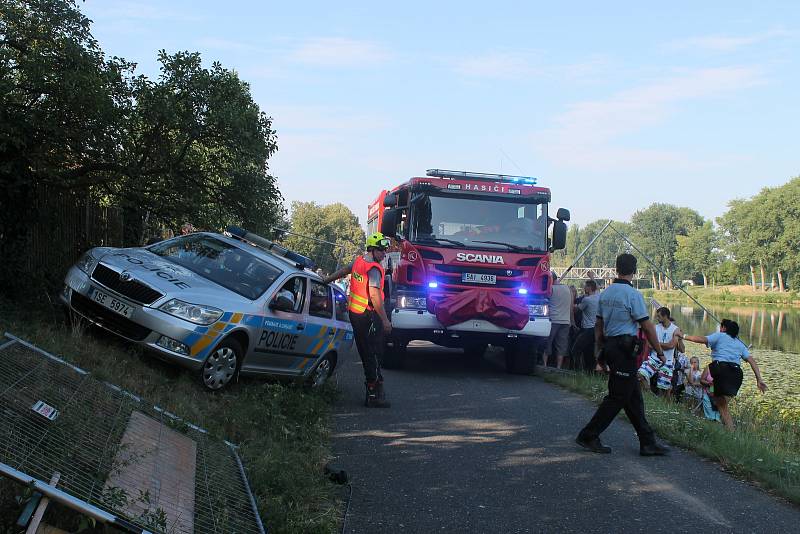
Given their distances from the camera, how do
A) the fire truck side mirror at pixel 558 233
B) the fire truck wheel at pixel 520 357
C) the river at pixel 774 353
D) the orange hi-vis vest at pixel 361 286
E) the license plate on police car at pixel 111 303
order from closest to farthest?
the license plate on police car at pixel 111 303 → the orange hi-vis vest at pixel 361 286 → the fire truck side mirror at pixel 558 233 → the fire truck wheel at pixel 520 357 → the river at pixel 774 353

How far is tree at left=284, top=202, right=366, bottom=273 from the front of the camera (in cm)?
8956

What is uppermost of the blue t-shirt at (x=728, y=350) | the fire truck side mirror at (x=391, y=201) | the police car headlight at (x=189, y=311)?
the fire truck side mirror at (x=391, y=201)

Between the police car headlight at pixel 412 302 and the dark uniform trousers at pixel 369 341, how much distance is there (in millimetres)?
2923

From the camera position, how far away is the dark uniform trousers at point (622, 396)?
299 inches

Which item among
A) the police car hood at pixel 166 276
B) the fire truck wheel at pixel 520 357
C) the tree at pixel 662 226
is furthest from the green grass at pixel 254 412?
the tree at pixel 662 226

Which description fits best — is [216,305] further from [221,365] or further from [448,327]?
[448,327]

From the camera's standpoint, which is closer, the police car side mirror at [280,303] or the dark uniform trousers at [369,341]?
the police car side mirror at [280,303]

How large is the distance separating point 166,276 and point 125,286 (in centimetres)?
48

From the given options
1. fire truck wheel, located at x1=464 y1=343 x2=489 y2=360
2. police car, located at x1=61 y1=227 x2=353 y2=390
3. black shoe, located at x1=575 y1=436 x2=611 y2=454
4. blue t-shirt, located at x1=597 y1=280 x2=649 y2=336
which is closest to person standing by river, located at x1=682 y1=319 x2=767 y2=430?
blue t-shirt, located at x1=597 y1=280 x2=649 y2=336

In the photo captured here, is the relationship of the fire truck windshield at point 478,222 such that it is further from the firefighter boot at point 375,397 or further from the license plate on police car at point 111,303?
the license plate on police car at point 111,303

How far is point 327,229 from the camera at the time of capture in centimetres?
9538

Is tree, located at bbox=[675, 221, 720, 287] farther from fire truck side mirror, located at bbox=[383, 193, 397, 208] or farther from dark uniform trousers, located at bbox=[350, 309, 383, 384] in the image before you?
dark uniform trousers, located at bbox=[350, 309, 383, 384]

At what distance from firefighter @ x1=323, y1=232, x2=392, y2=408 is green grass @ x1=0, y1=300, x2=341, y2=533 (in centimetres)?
65

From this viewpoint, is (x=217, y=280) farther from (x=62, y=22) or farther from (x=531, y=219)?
(x=531, y=219)
